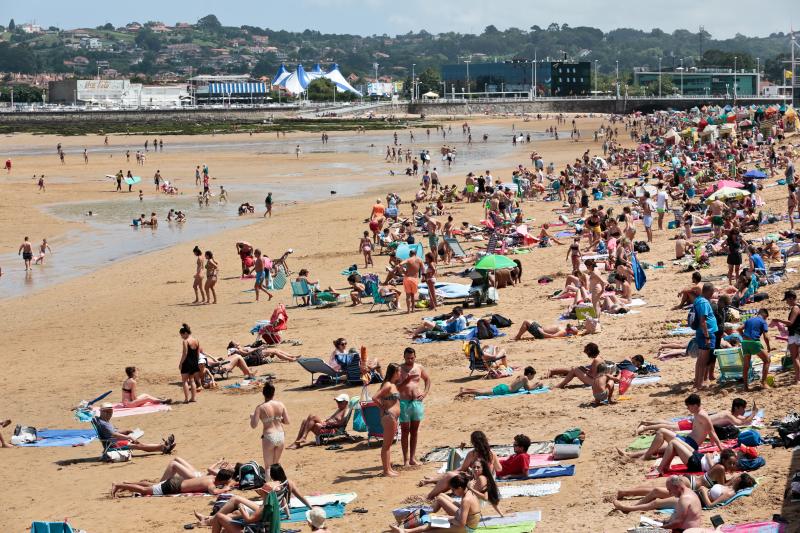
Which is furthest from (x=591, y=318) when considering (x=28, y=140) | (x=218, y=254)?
(x=28, y=140)

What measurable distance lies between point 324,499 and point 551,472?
6.02 ft

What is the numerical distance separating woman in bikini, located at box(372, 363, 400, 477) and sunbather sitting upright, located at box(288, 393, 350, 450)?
110 centimetres

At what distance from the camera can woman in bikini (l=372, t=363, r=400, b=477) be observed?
9.56 metres

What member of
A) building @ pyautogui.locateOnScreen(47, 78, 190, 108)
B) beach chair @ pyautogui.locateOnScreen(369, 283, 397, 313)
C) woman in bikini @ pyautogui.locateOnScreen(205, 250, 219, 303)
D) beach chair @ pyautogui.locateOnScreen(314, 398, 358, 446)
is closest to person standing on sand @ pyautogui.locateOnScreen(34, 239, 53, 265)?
woman in bikini @ pyautogui.locateOnScreen(205, 250, 219, 303)

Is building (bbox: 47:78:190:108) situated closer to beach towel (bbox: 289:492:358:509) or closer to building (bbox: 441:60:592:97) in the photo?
building (bbox: 441:60:592:97)

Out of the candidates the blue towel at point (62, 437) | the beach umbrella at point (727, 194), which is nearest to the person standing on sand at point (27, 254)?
the blue towel at point (62, 437)

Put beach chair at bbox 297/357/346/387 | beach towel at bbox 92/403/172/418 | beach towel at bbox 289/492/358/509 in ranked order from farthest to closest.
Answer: beach chair at bbox 297/357/346/387 < beach towel at bbox 92/403/172/418 < beach towel at bbox 289/492/358/509

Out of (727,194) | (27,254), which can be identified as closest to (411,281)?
(727,194)

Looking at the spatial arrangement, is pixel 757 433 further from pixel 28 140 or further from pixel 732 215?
pixel 28 140

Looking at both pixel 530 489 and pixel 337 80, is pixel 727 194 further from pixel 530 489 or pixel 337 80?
pixel 337 80

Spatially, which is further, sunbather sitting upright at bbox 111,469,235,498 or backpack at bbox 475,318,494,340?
backpack at bbox 475,318,494,340

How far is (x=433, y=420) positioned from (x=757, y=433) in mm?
3402

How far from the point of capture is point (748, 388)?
10.6 metres

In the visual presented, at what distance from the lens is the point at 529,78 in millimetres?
148375
